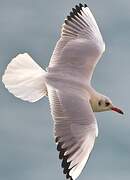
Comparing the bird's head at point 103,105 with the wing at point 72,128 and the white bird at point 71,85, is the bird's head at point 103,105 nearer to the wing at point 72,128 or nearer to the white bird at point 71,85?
the white bird at point 71,85

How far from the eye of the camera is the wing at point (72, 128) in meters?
8.34

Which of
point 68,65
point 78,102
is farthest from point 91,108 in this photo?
point 68,65

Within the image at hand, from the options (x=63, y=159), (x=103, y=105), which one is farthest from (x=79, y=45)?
(x=63, y=159)

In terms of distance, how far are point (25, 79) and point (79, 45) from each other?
3.47ft

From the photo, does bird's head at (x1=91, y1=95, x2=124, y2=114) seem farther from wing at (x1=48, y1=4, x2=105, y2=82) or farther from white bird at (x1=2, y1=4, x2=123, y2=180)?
wing at (x1=48, y1=4, x2=105, y2=82)

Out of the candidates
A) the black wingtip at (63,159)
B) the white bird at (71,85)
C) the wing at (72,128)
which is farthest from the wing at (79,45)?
the black wingtip at (63,159)

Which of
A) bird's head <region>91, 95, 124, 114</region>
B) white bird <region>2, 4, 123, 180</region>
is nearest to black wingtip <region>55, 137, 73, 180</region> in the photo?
white bird <region>2, 4, 123, 180</region>

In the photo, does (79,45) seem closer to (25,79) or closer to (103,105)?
(103,105)

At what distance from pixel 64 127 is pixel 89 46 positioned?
83.4 inches

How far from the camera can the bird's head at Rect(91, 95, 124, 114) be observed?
31.6ft

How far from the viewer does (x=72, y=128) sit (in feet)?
28.2

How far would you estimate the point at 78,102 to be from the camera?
8.98 meters

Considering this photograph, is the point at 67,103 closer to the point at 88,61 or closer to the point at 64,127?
the point at 64,127

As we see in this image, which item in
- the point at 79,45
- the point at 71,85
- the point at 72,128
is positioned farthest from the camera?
the point at 79,45
